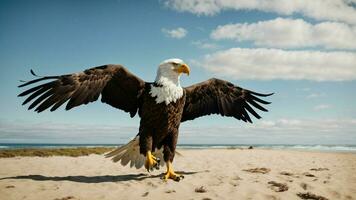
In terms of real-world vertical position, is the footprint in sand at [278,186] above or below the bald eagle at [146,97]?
below

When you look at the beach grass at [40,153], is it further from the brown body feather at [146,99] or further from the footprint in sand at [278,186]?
the footprint in sand at [278,186]

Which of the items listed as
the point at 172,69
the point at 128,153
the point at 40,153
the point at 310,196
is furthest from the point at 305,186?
the point at 40,153

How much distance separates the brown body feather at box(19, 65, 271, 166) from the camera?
219 inches

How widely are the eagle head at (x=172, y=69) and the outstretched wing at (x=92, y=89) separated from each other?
46cm

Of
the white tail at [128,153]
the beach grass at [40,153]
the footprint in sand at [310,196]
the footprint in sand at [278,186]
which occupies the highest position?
the white tail at [128,153]

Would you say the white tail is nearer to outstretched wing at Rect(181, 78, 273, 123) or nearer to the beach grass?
outstretched wing at Rect(181, 78, 273, 123)

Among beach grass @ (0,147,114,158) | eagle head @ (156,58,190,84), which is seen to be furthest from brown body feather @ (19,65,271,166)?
beach grass @ (0,147,114,158)

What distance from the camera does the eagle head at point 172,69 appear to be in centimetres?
611

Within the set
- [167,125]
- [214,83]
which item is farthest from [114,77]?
[214,83]

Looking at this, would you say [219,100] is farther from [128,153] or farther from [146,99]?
[128,153]

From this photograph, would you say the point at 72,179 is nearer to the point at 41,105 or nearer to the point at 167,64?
the point at 41,105

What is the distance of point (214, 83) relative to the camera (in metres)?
7.05

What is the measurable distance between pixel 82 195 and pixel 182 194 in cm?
157

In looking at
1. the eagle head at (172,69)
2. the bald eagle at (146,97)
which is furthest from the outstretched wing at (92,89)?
the eagle head at (172,69)
